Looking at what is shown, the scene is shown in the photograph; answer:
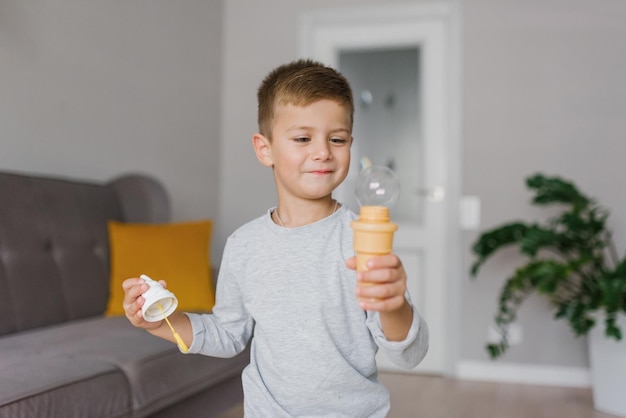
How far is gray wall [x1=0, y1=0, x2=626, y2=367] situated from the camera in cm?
321

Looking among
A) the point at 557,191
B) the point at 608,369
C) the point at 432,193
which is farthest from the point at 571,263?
the point at 432,193

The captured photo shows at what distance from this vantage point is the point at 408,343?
967 mm

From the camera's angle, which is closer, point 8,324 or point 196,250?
point 8,324

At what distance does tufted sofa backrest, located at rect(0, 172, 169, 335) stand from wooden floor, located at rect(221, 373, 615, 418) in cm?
90

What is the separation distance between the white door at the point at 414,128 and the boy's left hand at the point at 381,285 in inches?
122

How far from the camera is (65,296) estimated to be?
237cm

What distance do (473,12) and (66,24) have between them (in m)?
2.39

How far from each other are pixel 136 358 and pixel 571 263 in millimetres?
2123

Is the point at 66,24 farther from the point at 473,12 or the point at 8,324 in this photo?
the point at 473,12

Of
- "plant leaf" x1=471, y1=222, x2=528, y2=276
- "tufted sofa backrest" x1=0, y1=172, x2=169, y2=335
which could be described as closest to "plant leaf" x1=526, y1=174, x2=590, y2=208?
"plant leaf" x1=471, y1=222, x2=528, y2=276

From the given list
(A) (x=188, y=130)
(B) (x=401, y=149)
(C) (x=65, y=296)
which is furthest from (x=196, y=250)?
(B) (x=401, y=149)

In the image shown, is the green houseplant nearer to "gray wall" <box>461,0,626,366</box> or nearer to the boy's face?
"gray wall" <box>461,0,626,366</box>

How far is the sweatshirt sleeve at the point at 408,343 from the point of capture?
97 centimetres

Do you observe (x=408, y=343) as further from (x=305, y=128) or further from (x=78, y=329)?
(x=78, y=329)
